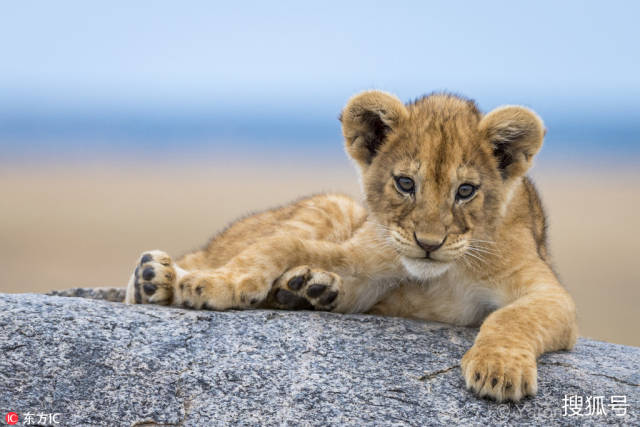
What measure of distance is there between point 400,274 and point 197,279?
3.88ft

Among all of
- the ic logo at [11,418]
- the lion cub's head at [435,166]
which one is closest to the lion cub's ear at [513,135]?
the lion cub's head at [435,166]

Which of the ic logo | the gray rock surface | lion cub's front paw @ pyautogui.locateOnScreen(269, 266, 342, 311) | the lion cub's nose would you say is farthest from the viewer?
lion cub's front paw @ pyautogui.locateOnScreen(269, 266, 342, 311)

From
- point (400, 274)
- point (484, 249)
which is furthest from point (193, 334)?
point (484, 249)

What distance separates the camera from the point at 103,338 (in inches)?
143

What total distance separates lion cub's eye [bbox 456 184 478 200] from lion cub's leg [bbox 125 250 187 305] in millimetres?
1557

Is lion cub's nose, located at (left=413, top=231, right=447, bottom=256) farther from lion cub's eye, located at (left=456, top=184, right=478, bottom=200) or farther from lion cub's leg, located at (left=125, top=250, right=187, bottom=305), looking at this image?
lion cub's leg, located at (left=125, top=250, right=187, bottom=305)

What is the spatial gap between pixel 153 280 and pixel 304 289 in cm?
82

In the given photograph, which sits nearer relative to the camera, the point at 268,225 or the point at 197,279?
the point at 197,279

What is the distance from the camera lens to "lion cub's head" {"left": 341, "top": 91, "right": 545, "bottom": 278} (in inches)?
155

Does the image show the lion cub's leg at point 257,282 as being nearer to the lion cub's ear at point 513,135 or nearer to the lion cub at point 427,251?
the lion cub at point 427,251

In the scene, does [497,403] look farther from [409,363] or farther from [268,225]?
[268,225]

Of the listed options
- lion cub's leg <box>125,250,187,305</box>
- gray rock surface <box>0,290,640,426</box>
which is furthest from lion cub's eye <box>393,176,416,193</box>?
lion cub's leg <box>125,250,187,305</box>

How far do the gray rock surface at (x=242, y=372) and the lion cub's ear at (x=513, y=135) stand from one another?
3.39ft

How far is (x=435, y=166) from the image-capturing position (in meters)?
4.00
